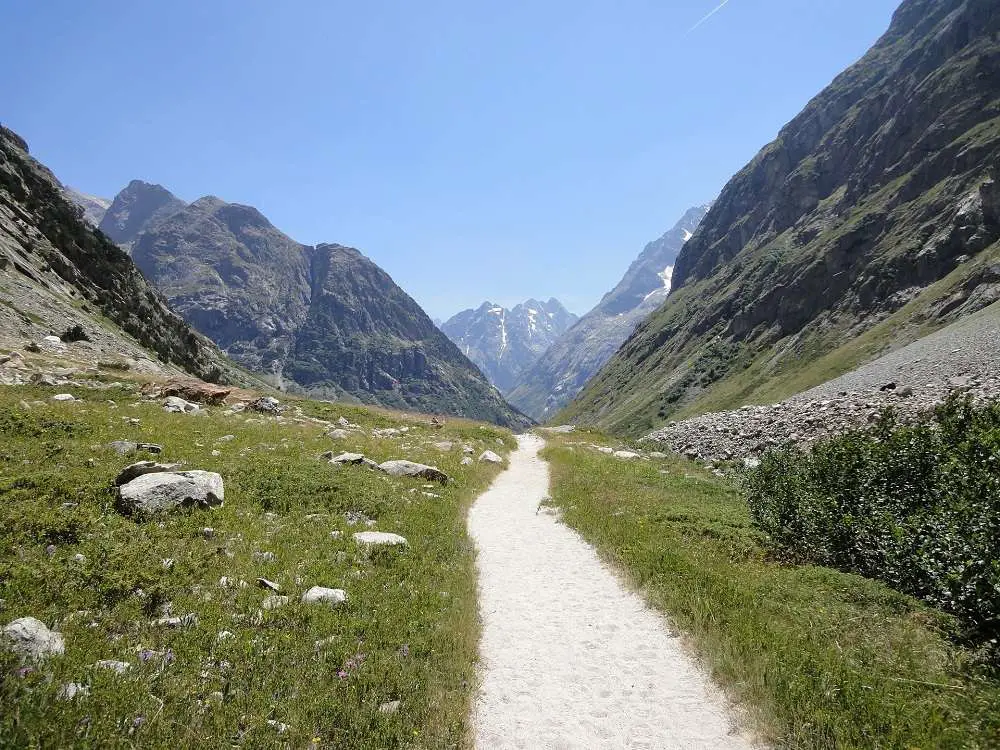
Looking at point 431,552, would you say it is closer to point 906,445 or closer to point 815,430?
point 906,445

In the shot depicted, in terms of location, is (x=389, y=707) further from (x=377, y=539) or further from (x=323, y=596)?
(x=377, y=539)

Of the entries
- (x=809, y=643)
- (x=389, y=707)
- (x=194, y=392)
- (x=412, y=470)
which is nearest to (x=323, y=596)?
(x=389, y=707)

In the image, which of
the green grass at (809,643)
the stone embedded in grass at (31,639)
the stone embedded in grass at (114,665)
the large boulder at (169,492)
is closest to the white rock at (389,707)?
the stone embedded in grass at (114,665)

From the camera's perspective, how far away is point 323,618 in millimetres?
8703

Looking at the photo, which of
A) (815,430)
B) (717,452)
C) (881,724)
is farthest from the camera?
(717,452)

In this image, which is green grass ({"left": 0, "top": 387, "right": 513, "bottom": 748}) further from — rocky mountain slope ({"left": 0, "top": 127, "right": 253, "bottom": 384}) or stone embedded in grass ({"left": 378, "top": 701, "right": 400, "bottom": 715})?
rocky mountain slope ({"left": 0, "top": 127, "right": 253, "bottom": 384})

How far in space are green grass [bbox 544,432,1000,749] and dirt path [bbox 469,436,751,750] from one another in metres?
0.59

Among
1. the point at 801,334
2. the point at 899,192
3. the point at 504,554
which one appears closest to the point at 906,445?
the point at 504,554

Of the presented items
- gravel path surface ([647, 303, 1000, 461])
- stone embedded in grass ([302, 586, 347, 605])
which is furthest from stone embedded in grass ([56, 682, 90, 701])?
gravel path surface ([647, 303, 1000, 461])

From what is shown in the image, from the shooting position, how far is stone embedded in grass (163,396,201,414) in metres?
24.7

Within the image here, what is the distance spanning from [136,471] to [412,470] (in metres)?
10.4

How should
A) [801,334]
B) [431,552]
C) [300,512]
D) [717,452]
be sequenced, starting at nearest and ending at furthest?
[431,552] < [300,512] < [717,452] < [801,334]

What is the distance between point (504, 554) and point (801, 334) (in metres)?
203

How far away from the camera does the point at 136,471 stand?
12891mm
